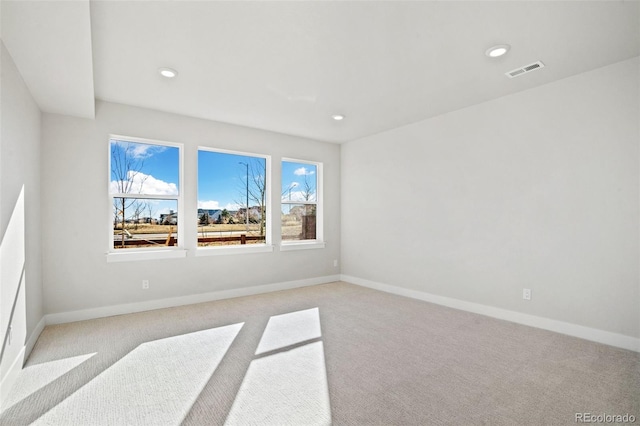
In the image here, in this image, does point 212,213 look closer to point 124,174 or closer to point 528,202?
point 124,174

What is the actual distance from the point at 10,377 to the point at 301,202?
4.15 m

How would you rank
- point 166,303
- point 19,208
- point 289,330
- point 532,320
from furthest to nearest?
point 166,303 < point 532,320 < point 289,330 < point 19,208

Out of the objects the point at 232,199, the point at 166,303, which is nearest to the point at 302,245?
the point at 232,199

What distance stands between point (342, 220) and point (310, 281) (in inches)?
49.9

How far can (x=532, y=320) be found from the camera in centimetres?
354

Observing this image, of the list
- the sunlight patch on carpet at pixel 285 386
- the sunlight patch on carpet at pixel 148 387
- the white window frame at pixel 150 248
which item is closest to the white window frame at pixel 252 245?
the white window frame at pixel 150 248

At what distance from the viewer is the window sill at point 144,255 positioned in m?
3.93

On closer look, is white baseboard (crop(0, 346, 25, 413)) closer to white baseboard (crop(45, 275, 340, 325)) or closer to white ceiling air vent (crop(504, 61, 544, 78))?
white baseboard (crop(45, 275, 340, 325))

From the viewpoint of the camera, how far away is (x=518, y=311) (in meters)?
3.67

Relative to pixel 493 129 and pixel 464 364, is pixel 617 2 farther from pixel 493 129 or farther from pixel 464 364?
pixel 464 364

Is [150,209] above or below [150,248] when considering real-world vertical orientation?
above

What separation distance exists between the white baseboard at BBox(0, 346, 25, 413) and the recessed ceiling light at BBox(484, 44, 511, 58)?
431 centimetres

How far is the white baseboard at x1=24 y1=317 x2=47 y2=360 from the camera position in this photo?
9.10 ft
